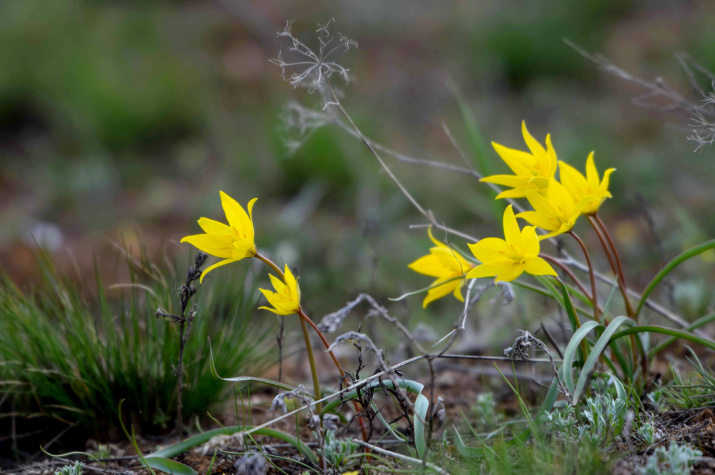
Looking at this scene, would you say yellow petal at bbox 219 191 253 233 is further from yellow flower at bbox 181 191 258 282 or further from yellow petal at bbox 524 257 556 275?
yellow petal at bbox 524 257 556 275

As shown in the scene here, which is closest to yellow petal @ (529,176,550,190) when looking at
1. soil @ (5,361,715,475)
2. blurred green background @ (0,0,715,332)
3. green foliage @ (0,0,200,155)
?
soil @ (5,361,715,475)

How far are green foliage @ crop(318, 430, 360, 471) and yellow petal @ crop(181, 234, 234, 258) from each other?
473 millimetres

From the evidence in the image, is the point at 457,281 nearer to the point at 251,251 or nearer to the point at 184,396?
the point at 251,251

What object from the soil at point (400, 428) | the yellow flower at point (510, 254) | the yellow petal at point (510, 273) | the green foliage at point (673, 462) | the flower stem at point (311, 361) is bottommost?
the soil at point (400, 428)

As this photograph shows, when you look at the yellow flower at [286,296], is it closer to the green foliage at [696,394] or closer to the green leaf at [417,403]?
the green leaf at [417,403]

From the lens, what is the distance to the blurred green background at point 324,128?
3871mm

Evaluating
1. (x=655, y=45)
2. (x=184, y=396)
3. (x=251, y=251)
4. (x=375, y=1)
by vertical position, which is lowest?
(x=184, y=396)

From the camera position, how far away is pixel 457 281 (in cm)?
157

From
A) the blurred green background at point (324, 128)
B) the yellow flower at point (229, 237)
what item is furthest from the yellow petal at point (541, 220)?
the blurred green background at point (324, 128)

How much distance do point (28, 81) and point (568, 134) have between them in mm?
4630

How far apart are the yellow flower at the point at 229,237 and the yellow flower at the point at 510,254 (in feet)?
1.61

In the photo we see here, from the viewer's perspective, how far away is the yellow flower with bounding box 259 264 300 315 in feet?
4.33

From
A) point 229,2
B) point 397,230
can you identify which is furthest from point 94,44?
point 397,230

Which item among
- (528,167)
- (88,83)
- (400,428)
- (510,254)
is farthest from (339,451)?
(88,83)
